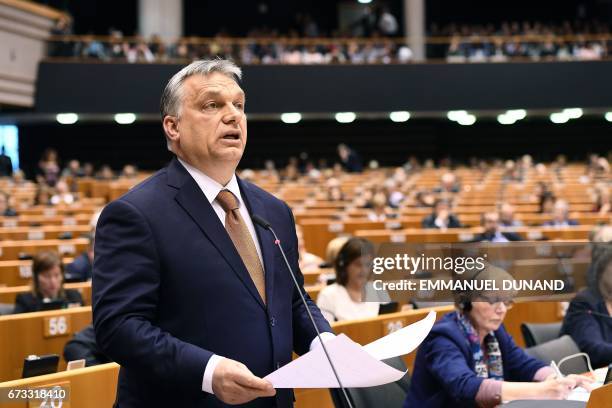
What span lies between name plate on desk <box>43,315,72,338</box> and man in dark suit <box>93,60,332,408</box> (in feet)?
9.53

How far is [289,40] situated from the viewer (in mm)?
21906

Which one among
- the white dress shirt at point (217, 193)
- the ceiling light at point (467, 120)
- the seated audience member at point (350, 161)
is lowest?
the white dress shirt at point (217, 193)

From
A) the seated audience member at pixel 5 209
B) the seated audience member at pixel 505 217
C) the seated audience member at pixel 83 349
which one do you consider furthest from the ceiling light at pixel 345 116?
the seated audience member at pixel 83 349

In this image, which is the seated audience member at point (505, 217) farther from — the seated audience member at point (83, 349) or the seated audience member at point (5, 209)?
the seated audience member at point (83, 349)

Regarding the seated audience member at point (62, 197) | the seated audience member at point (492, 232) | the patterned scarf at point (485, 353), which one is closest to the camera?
the patterned scarf at point (485, 353)

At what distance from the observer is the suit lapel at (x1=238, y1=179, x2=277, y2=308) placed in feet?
6.72

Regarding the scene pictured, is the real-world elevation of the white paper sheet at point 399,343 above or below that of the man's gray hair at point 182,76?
below

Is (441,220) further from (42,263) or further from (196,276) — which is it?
(196,276)

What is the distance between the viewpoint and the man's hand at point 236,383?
1.75 meters

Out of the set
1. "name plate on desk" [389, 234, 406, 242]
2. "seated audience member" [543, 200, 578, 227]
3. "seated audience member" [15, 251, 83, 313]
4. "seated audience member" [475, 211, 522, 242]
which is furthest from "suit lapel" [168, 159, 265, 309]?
"seated audience member" [543, 200, 578, 227]

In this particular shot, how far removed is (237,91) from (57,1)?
77.2ft

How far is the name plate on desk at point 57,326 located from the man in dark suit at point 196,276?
290cm

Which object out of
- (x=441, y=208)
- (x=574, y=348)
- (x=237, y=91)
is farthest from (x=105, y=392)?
(x=441, y=208)

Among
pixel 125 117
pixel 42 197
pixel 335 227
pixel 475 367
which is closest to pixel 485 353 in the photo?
pixel 475 367
